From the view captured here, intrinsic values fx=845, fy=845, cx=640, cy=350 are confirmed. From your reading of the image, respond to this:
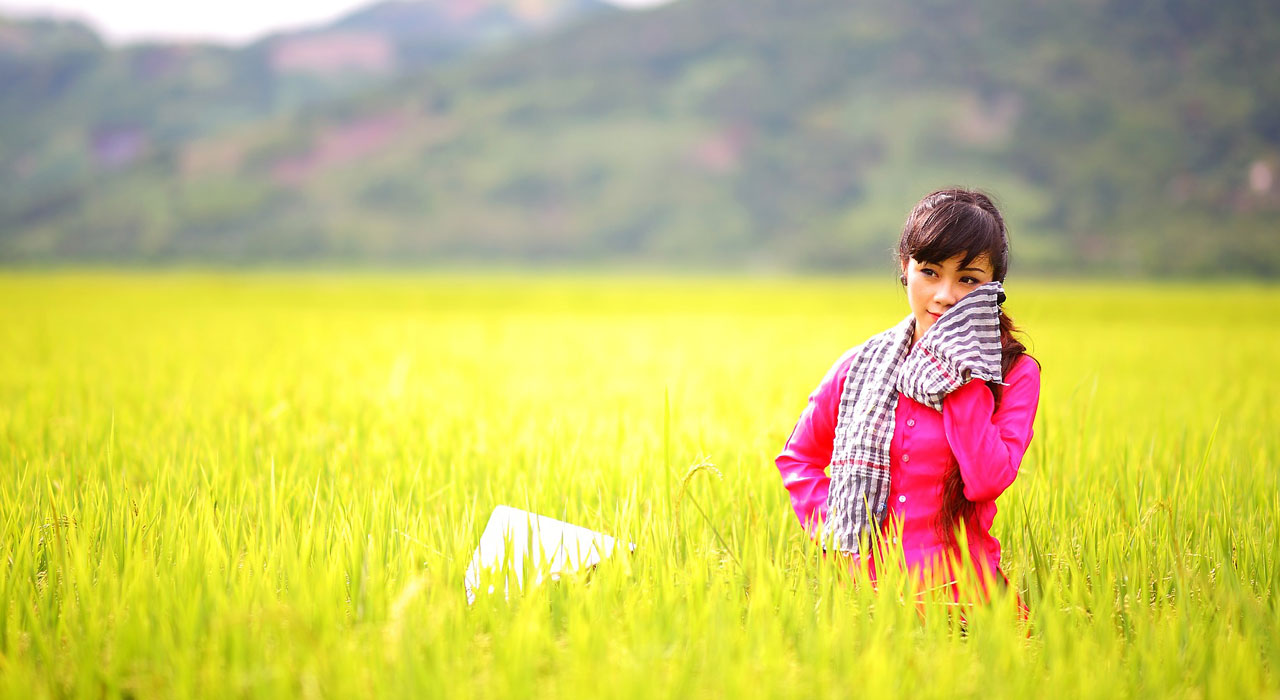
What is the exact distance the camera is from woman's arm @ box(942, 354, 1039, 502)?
160 cm

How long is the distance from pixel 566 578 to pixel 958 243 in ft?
3.30

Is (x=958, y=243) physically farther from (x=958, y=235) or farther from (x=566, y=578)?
(x=566, y=578)

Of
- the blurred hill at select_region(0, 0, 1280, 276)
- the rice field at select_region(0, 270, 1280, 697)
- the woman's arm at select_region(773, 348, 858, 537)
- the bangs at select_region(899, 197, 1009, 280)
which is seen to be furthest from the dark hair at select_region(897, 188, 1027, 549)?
the blurred hill at select_region(0, 0, 1280, 276)

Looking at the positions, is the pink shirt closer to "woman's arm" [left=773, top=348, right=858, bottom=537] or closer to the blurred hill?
"woman's arm" [left=773, top=348, right=858, bottom=537]

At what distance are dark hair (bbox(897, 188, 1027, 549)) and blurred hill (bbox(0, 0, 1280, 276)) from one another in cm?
4849

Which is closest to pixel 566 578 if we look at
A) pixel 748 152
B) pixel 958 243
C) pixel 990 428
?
pixel 990 428

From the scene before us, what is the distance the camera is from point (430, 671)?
4.33ft

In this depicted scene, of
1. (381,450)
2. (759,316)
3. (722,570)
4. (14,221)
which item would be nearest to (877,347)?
(722,570)

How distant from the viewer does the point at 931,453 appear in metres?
1.74

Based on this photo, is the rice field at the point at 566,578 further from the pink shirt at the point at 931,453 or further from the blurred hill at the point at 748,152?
the blurred hill at the point at 748,152

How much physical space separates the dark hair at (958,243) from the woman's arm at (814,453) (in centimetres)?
26

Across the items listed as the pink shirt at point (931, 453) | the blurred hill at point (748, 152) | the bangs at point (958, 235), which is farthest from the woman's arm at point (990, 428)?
the blurred hill at point (748, 152)

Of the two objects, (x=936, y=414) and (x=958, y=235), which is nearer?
(x=958, y=235)

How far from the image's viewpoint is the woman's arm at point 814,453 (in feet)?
6.08
